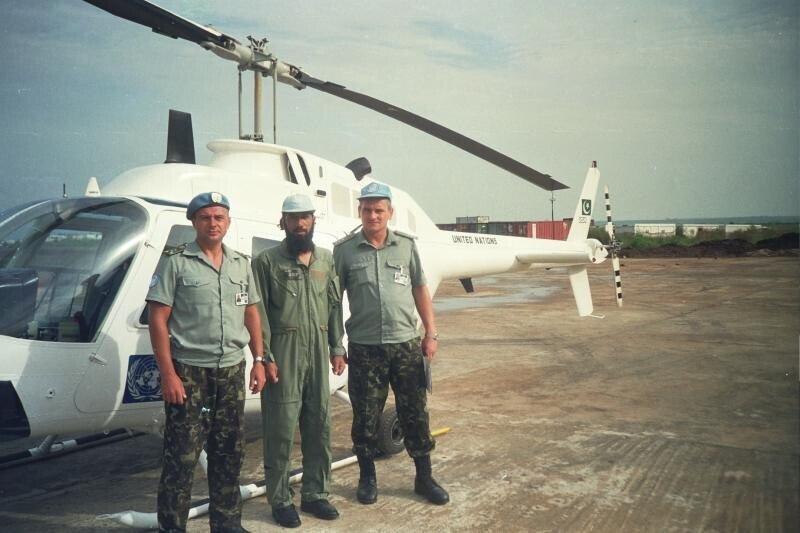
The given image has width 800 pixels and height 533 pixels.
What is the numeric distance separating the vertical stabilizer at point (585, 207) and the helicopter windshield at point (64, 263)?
7.54 m

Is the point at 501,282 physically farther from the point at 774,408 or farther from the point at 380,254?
the point at 380,254

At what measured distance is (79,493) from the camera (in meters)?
A: 4.12

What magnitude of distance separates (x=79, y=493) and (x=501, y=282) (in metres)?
21.8

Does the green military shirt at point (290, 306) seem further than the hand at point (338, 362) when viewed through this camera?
No

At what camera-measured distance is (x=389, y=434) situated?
4672mm

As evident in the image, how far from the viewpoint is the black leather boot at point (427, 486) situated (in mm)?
3763

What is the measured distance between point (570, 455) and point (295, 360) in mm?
2361

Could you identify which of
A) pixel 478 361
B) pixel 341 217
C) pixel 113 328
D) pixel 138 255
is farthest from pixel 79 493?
pixel 478 361

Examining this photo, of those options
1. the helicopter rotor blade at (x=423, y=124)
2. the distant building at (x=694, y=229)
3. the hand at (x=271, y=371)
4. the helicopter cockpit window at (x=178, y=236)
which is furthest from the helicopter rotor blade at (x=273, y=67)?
the distant building at (x=694, y=229)

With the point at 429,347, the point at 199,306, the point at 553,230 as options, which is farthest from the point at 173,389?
the point at 553,230

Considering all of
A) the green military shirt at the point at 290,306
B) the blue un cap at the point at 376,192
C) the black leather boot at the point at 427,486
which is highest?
the blue un cap at the point at 376,192

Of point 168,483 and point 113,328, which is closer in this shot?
point 168,483

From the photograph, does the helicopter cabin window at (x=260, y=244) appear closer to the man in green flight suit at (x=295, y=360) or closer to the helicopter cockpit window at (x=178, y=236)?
the helicopter cockpit window at (x=178, y=236)

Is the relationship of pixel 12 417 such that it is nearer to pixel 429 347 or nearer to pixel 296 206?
pixel 296 206
